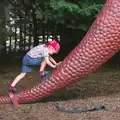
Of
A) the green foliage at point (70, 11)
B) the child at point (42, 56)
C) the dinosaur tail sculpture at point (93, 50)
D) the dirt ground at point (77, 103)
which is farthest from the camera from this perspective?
the green foliage at point (70, 11)

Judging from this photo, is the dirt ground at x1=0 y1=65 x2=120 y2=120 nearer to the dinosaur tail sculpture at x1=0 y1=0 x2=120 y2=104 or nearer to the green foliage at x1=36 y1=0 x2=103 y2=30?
the dinosaur tail sculpture at x1=0 y1=0 x2=120 y2=104

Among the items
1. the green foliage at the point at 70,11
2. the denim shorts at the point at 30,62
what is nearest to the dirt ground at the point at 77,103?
the denim shorts at the point at 30,62

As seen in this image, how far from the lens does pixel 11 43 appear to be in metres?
12.1

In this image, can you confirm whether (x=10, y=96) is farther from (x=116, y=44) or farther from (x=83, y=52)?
(x=116, y=44)

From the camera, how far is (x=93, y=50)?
498 cm

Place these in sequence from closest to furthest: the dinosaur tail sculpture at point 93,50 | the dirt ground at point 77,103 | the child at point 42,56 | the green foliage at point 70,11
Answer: the dirt ground at point 77,103 → the dinosaur tail sculpture at point 93,50 → the child at point 42,56 → the green foliage at point 70,11

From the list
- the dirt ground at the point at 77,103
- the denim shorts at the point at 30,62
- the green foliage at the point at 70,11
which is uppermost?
the green foliage at the point at 70,11

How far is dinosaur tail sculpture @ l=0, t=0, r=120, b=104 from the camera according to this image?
16.2 ft

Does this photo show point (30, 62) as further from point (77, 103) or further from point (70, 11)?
point (70, 11)

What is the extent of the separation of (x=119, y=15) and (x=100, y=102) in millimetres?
1335

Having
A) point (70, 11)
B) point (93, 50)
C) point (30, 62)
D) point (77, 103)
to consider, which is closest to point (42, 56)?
point (30, 62)

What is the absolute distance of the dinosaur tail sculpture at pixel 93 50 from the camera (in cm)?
493

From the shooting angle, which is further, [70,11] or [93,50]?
[70,11]

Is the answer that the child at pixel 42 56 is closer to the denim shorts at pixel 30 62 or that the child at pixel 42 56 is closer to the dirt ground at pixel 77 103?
the denim shorts at pixel 30 62
